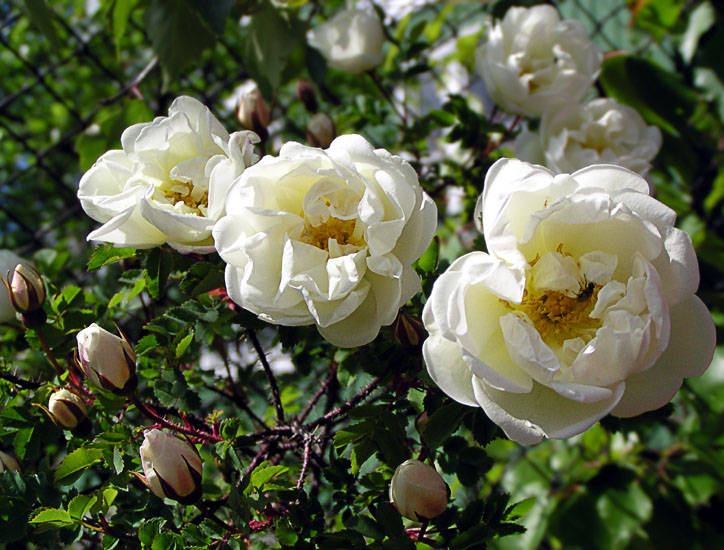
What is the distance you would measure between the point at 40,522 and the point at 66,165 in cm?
148

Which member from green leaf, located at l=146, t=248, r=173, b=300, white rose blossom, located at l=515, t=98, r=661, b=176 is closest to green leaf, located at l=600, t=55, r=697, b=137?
white rose blossom, located at l=515, t=98, r=661, b=176

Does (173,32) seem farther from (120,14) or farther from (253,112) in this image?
(253,112)

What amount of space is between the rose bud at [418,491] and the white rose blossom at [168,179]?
200 millimetres

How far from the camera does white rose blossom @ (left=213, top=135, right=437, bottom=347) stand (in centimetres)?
38

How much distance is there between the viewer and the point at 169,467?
39cm

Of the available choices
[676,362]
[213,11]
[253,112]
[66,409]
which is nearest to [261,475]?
[66,409]

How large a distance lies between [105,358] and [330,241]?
16 centimetres

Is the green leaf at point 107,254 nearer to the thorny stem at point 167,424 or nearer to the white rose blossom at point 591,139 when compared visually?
the thorny stem at point 167,424

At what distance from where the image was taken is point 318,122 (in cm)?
69

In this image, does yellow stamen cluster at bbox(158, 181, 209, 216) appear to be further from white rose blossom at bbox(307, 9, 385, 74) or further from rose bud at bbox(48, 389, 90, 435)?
white rose blossom at bbox(307, 9, 385, 74)

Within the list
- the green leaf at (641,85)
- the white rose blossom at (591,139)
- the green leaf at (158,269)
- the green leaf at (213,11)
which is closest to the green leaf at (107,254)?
the green leaf at (158,269)

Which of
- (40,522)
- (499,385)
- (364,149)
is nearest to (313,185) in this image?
(364,149)

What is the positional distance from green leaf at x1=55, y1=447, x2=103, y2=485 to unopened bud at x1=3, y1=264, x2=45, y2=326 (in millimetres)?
113

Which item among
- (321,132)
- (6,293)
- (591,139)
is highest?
(6,293)
